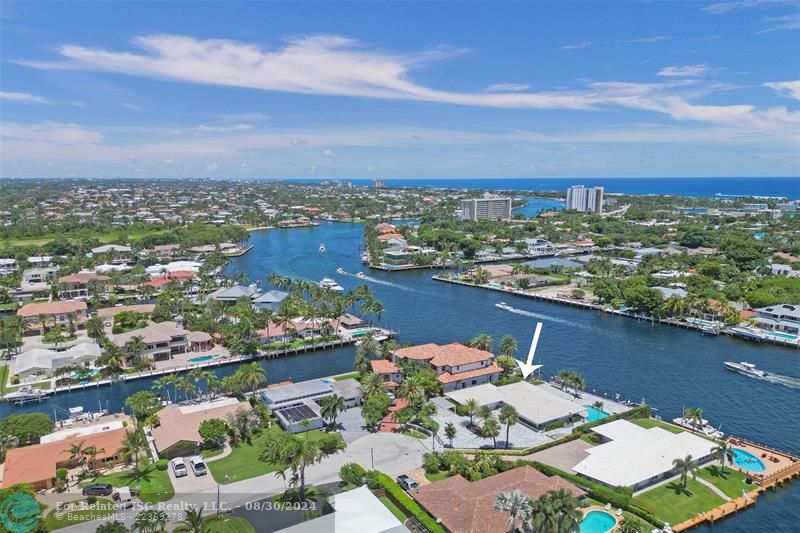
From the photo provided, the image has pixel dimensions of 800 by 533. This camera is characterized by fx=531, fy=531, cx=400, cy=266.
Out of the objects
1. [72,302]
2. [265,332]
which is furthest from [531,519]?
[72,302]

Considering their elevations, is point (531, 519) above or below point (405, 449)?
above

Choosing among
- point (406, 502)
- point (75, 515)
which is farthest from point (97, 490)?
point (406, 502)

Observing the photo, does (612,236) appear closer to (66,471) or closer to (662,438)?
(662,438)

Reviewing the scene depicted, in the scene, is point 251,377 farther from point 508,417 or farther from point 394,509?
point 508,417

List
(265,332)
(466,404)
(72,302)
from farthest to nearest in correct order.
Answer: (72,302)
(265,332)
(466,404)

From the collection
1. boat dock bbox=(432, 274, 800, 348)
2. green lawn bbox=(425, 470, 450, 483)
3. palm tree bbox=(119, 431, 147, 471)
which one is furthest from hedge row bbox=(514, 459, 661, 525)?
boat dock bbox=(432, 274, 800, 348)

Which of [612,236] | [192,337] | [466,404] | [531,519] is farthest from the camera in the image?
[612,236]

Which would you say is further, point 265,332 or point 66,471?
point 265,332
